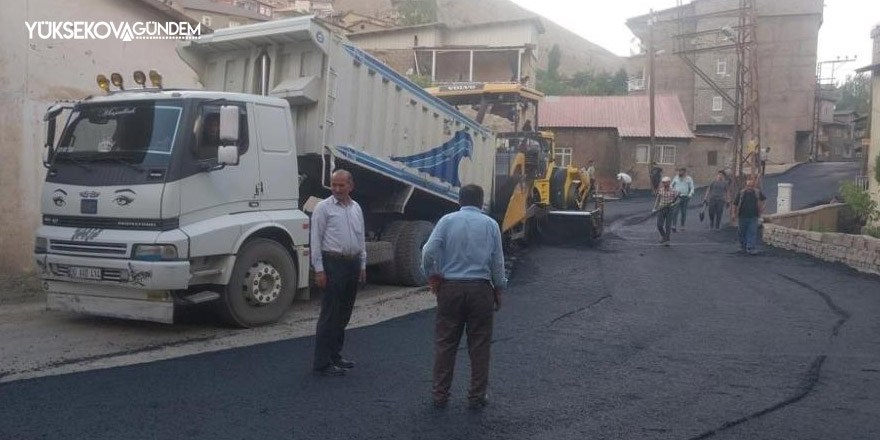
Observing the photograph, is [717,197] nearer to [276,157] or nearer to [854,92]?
[276,157]

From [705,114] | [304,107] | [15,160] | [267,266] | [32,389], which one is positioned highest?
[705,114]

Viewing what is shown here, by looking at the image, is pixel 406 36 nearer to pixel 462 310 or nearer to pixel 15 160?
pixel 15 160

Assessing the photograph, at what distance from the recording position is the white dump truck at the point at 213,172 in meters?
7.25

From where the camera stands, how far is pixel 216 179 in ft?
25.1

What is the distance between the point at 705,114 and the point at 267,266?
154 feet

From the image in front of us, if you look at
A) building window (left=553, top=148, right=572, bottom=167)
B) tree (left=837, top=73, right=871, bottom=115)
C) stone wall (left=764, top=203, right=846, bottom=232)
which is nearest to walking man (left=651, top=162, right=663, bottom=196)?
building window (left=553, top=148, right=572, bottom=167)

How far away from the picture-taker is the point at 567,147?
3834cm

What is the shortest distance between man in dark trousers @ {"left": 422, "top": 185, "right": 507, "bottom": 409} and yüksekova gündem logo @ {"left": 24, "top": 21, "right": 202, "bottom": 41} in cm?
682

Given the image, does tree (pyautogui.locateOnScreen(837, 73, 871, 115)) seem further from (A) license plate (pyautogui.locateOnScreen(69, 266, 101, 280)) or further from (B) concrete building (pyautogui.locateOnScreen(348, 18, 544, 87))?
(A) license plate (pyautogui.locateOnScreen(69, 266, 101, 280))

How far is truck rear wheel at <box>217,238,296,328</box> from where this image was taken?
7752 mm

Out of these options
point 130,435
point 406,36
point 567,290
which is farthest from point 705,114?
point 130,435

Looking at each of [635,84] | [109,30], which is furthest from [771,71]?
[109,30]

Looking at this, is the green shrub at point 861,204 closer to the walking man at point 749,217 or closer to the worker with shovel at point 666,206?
the walking man at point 749,217

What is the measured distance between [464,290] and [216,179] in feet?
10.9
